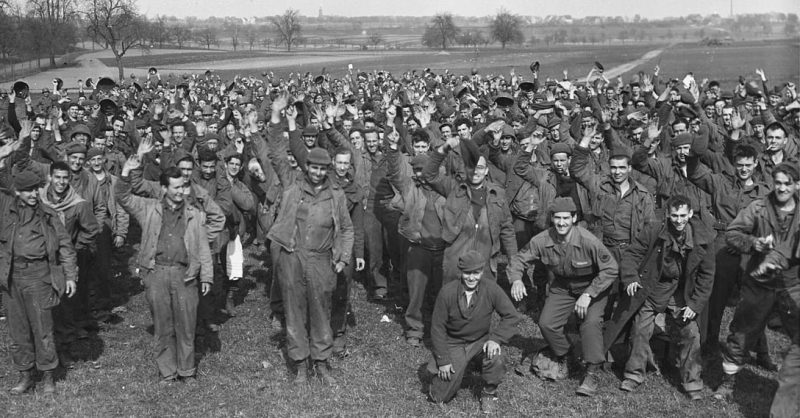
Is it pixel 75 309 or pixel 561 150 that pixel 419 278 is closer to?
pixel 561 150

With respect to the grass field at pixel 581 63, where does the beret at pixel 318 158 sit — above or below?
below

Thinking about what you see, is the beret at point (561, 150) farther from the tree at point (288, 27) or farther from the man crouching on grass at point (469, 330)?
the tree at point (288, 27)

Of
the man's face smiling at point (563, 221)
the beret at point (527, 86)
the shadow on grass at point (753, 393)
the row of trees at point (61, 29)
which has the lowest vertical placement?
the shadow on grass at point (753, 393)

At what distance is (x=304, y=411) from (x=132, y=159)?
306 cm

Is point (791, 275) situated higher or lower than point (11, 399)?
higher

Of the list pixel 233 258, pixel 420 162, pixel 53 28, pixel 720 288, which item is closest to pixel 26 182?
pixel 233 258

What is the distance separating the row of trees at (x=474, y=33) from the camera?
317 feet

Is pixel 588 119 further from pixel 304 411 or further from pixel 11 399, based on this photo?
pixel 11 399

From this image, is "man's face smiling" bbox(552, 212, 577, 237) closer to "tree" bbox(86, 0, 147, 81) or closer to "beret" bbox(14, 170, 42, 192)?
"beret" bbox(14, 170, 42, 192)

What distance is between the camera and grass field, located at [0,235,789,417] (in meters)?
7.18

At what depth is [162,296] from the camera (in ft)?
24.4

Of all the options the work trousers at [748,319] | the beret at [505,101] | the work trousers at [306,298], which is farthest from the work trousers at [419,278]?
the beret at [505,101]

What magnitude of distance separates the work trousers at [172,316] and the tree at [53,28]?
5230 centimetres

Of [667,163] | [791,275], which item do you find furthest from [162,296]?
[667,163]
